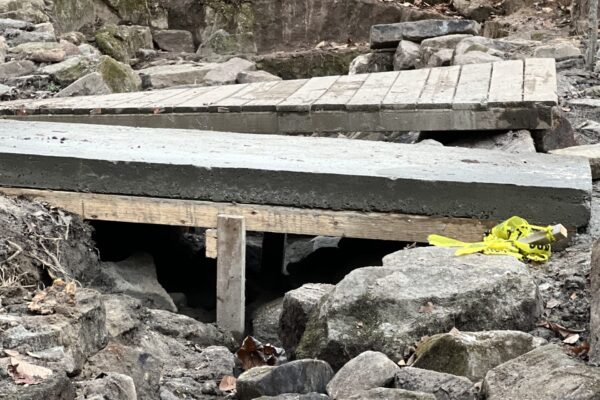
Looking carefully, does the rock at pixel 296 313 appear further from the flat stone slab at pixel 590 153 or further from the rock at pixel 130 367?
the flat stone slab at pixel 590 153

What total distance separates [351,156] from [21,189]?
2.09 meters

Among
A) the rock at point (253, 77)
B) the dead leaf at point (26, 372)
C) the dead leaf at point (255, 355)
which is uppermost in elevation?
the dead leaf at point (26, 372)

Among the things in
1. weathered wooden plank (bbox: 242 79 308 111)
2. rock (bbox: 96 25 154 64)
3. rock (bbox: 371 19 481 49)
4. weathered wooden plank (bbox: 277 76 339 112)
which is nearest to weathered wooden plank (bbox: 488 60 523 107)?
weathered wooden plank (bbox: 277 76 339 112)

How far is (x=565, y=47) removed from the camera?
33.4 ft

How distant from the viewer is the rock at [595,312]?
3170 mm

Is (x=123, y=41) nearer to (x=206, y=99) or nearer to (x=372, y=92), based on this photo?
(x=206, y=99)

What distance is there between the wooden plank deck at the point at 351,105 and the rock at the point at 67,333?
3.48 m

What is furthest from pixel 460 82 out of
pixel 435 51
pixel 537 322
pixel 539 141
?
pixel 537 322

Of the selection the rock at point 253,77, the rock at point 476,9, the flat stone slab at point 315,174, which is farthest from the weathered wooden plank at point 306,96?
the rock at point 476,9

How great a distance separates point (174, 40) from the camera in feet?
51.3

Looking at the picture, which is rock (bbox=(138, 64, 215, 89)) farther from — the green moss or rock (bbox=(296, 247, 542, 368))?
rock (bbox=(296, 247, 542, 368))

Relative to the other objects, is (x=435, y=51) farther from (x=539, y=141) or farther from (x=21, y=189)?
(x=21, y=189)

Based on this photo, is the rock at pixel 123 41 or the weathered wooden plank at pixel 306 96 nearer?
the weathered wooden plank at pixel 306 96

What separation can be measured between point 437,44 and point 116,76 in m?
3.72
